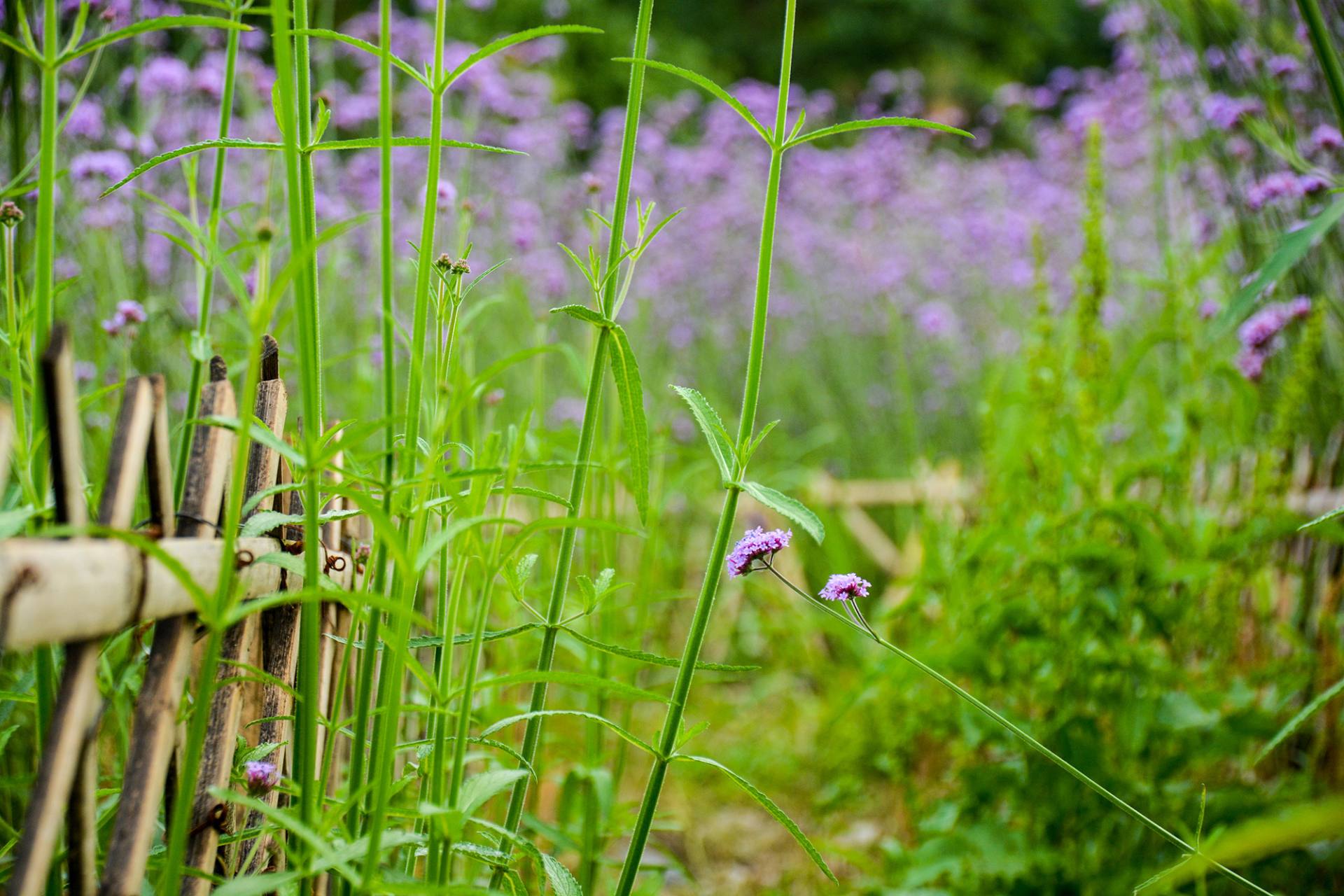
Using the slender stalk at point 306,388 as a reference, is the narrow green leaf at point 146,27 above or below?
above

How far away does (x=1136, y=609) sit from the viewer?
1424mm

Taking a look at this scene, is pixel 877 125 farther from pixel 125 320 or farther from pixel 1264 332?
pixel 1264 332

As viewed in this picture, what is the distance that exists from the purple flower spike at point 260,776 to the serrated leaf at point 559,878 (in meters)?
0.20

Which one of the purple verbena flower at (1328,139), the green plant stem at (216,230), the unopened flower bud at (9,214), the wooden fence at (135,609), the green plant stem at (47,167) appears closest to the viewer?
the wooden fence at (135,609)

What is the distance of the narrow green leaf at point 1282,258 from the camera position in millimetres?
717

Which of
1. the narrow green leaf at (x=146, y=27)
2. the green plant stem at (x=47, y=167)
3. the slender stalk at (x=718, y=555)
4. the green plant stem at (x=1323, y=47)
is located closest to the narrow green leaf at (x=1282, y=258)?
the green plant stem at (x=1323, y=47)

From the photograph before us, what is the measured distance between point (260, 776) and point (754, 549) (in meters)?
0.44

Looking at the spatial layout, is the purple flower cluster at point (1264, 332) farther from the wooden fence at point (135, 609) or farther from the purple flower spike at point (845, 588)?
the wooden fence at point (135, 609)

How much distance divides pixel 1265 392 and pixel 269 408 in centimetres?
200

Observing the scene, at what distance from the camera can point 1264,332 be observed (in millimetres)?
1675

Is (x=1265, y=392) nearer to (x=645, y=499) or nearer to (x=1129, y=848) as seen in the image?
(x=1129, y=848)

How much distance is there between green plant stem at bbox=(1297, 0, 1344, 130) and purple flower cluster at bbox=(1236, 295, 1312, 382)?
39.9 inches

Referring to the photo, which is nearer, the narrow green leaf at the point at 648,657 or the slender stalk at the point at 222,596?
the slender stalk at the point at 222,596

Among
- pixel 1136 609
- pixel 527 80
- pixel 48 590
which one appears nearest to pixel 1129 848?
pixel 1136 609
